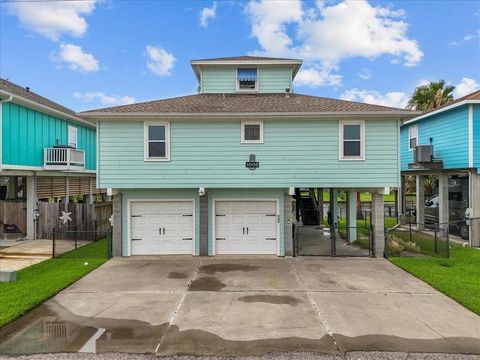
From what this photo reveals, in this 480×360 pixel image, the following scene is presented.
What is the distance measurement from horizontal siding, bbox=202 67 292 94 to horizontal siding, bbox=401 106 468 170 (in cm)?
804

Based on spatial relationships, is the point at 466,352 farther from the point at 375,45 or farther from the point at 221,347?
the point at 375,45

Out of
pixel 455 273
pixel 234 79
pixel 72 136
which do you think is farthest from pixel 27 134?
pixel 455 273

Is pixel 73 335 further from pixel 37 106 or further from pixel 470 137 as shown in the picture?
pixel 470 137

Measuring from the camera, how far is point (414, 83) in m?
30.8

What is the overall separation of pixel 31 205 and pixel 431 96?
32104 millimetres

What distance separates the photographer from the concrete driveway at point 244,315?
229 inches

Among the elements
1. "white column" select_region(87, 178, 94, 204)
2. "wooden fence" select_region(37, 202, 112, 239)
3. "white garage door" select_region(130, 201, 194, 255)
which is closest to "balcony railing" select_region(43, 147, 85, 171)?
"wooden fence" select_region(37, 202, 112, 239)

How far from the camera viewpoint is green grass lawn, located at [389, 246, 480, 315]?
8.13 meters

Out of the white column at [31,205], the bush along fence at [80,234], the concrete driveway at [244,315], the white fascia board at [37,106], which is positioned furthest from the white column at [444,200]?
the white column at [31,205]

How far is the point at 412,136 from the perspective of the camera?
19.2m

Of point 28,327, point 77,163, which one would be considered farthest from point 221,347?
point 77,163

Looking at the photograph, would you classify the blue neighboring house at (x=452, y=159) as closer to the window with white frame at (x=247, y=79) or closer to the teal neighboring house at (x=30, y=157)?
the window with white frame at (x=247, y=79)

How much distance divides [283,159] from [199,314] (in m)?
6.83

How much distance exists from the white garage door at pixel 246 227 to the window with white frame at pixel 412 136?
1150cm
